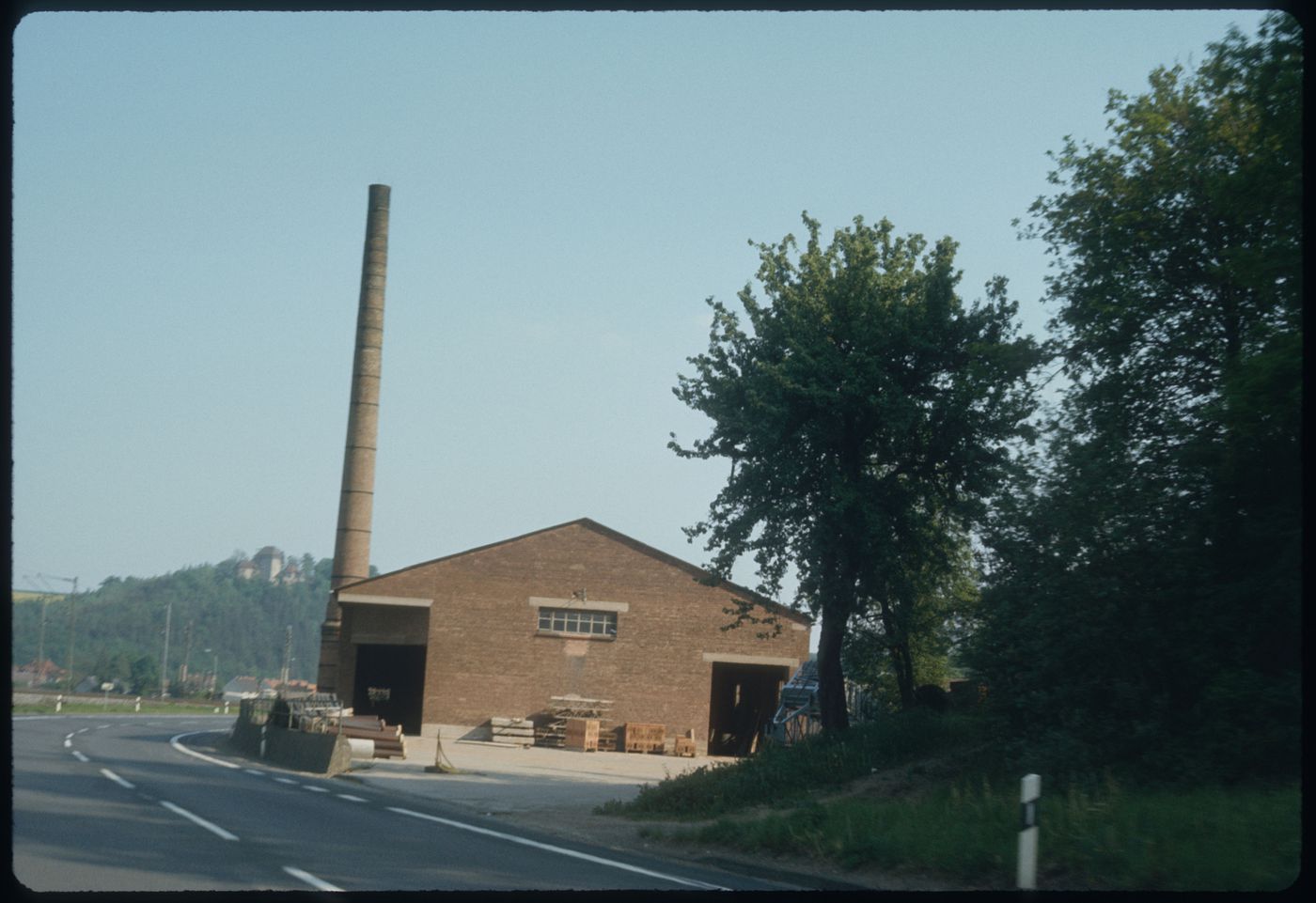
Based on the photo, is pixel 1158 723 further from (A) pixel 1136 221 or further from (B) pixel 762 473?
(B) pixel 762 473

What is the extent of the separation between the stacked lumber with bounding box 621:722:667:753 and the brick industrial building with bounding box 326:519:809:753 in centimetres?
83

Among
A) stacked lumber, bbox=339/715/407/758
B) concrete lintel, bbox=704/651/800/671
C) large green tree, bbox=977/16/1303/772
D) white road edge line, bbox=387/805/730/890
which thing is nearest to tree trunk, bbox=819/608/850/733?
large green tree, bbox=977/16/1303/772

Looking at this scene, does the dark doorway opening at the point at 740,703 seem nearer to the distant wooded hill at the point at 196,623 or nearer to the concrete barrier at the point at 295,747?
the concrete barrier at the point at 295,747

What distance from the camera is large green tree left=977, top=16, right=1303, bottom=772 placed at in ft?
47.0

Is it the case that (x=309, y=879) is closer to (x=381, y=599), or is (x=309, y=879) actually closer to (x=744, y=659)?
(x=381, y=599)

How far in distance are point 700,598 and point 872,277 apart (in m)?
25.2

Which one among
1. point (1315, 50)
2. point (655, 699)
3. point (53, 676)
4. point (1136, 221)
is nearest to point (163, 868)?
point (1315, 50)

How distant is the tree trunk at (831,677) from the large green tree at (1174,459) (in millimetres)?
6501

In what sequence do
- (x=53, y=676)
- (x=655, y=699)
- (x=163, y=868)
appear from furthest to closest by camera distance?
(x=53, y=676) → (x=655, y=699) → (x=163, y=868)

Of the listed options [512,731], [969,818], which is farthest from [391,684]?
[969,818]

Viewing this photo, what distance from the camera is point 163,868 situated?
10859 millimetres

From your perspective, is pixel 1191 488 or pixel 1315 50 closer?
pixel 1315 50

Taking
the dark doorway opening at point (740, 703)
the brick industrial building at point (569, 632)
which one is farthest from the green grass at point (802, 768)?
the dark doorway opening at point (740, 703)

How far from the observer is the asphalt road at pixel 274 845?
10562 millimetres
